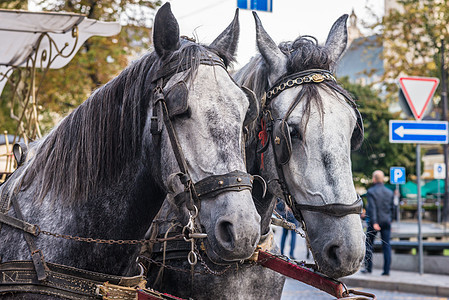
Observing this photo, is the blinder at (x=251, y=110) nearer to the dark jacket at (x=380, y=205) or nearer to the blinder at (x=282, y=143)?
the blinder at (x=282, y=143)

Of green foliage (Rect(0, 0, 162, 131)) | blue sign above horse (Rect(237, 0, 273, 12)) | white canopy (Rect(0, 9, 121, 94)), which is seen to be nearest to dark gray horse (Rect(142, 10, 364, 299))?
white canopy (Rect(0, 9, 121, 94))

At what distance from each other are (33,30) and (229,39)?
2.63m

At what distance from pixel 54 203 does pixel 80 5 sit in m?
12.1

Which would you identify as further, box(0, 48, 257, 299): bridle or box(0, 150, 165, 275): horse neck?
box(0, 150, 165, 275): horse neck

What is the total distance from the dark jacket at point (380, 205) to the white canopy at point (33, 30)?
22.5 feet

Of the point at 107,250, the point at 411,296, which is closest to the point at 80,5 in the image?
the point at 411,296

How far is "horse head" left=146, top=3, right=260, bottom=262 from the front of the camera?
236 cm

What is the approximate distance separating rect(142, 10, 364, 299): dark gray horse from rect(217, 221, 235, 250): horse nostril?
92cm

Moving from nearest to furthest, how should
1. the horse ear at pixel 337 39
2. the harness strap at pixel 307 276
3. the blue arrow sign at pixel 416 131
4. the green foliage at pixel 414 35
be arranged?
1. the harness strap at pixel 307 276
2. the horse ear at pixel 337 39
3. the blue arrow sign at pixel 416 131
4. the green foliage at pixel 414 35

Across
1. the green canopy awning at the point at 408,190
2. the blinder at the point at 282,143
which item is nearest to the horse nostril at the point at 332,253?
the blinder at the point at 282,143

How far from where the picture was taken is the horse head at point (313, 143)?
312 centimetres

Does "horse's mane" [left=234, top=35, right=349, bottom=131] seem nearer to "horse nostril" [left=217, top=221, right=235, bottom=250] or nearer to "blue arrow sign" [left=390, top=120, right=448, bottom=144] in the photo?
"horse nostril" [left=217, top=221, right=235, bottom=250]

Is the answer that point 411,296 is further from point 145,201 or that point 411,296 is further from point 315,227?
point 145,201

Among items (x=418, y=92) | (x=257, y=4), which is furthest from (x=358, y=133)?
(x=418, y=92)
